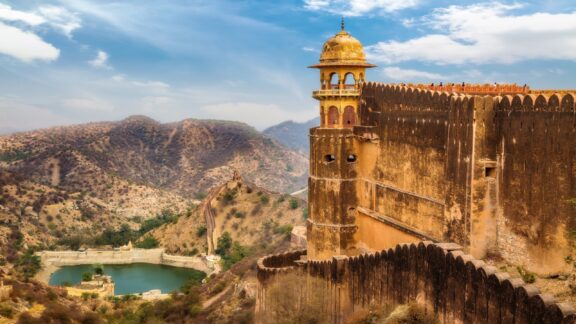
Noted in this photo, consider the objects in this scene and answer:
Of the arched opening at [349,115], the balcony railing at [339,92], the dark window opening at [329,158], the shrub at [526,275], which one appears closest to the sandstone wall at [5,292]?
the dark window opening at [329,158]

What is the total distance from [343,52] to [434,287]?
33.9 ft

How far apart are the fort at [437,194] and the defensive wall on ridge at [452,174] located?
0.10 ft

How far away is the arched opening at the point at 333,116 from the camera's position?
2131cm

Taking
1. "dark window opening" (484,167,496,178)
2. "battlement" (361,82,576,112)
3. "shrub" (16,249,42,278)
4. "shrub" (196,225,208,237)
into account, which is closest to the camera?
"battlement" (361,82,576,112)

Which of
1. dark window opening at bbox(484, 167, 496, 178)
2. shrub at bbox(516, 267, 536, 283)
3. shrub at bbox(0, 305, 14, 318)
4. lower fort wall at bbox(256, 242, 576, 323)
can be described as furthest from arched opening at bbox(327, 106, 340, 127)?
shrub at bbox(0, 305, 14, 318)

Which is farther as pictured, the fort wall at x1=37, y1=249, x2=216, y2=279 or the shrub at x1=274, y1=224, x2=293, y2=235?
the fort wall at x1=37, y1=249, x2=216, y2=279

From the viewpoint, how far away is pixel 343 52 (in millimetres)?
21375

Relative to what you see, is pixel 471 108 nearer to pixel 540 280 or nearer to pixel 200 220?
pixel 540 280

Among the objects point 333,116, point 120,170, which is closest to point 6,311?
point 333,116

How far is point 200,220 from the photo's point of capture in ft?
201

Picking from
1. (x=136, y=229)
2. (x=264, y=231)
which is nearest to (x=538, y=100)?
(x=264, y=231)

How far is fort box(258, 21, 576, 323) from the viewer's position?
12875 mm

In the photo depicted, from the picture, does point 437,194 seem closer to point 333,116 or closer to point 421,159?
point 421,159

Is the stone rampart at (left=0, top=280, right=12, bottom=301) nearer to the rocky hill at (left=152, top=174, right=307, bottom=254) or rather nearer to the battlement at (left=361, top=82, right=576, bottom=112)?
the battlement at (left=361, top=82, right=576, bottom=112)
